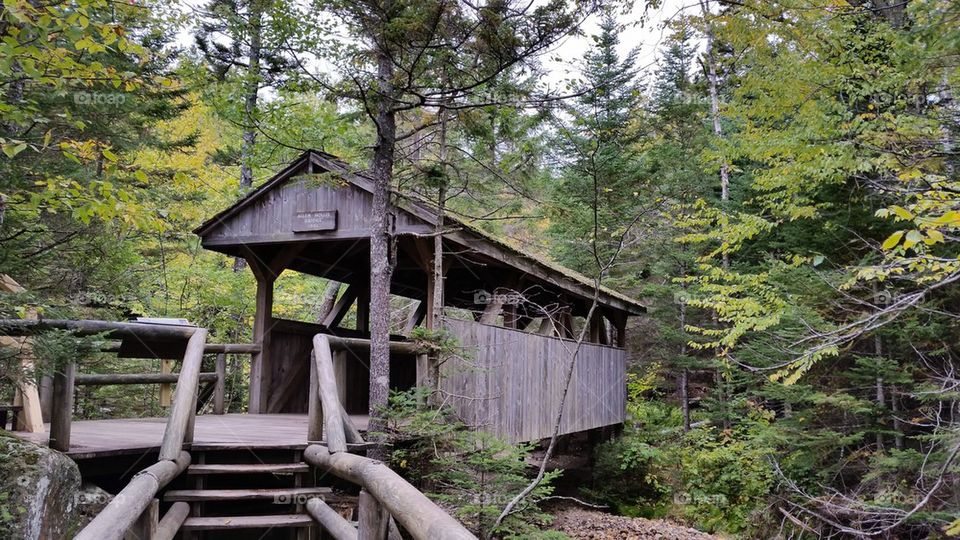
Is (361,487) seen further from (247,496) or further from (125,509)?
(247,496)

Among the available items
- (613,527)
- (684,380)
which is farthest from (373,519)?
(684,380)

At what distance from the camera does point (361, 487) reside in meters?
3.55

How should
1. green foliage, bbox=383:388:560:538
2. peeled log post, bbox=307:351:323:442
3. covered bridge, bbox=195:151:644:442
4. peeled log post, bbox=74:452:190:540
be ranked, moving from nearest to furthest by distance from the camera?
1. peeled log post, bbox=74:452:190:540
2. peeled log post, bbox=307:351:323:442
3. green foliage, bbox=383:388:560:538
4. covered bridge, bbox=195:151:644:442

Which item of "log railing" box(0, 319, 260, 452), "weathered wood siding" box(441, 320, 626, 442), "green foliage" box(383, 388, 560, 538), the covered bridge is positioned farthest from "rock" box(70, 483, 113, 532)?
"weathered wood siding" box(441, 320, 626, 442)

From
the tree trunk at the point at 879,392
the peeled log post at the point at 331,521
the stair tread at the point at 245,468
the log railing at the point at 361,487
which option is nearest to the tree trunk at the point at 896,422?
the tree trunk at the point at 879,392

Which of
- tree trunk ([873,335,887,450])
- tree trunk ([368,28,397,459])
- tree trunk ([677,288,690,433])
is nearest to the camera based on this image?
tree trunk ([368,28,397,459])

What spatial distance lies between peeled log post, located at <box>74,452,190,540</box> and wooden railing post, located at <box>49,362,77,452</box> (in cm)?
120

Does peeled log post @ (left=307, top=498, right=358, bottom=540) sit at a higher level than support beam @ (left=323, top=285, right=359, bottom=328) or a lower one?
lower

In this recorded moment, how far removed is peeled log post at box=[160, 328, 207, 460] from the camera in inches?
166

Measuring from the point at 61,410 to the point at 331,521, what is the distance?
2.13 metres

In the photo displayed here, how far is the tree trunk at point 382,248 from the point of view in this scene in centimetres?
595

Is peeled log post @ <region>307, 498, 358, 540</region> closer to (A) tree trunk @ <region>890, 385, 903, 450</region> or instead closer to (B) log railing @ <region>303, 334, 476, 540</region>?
(B) log railing @ <region>303, 334, 476, 540</region>

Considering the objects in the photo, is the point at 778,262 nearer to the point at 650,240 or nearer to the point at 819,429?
the point at 819,429

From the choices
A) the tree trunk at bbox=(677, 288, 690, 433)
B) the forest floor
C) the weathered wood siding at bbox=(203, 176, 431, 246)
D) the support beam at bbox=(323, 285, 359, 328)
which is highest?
the weathered wood siding at bbox=(203, 176, 431, 246)
